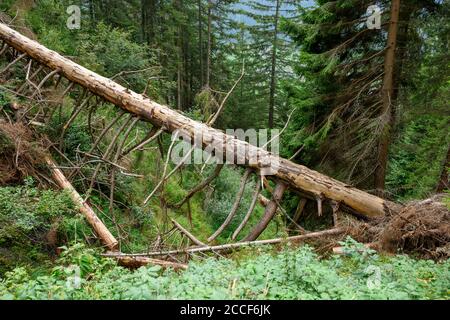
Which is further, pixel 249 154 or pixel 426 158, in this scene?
pixel 426 158

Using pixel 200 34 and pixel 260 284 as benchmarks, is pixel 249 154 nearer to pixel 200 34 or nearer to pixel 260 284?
pixel 260 284

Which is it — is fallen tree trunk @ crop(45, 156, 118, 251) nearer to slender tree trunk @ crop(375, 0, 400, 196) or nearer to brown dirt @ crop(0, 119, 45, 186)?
brown dirt @ crop(0, 119, 45, 186)

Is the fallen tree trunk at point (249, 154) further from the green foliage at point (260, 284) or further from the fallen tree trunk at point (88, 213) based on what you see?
the green foliage at point (260, 284)

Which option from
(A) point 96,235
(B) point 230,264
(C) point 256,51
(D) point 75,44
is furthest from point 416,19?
(C) point 256,51

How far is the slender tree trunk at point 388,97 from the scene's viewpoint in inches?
254

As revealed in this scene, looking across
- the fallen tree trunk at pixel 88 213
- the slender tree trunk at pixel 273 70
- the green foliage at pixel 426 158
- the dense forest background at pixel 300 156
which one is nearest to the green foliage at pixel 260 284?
the dense forest background at pixel 300 156

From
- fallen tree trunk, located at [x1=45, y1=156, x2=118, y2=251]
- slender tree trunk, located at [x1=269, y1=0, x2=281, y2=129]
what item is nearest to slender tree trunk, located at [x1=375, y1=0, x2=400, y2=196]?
fallen tree trunk, located at [x1=45, y1=156, x2=118, y2=251]

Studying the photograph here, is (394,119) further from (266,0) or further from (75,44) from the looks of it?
(266,0)

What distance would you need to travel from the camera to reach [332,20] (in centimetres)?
736

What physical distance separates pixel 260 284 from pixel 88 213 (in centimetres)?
378

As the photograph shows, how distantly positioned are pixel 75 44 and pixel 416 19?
9.66 meters

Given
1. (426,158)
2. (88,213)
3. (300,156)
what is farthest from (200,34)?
(88,213)

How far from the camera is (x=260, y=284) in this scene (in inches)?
103

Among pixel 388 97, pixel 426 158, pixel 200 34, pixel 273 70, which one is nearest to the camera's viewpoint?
pixel 388 97
